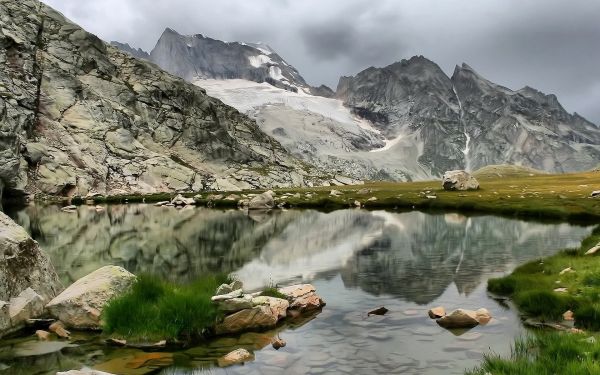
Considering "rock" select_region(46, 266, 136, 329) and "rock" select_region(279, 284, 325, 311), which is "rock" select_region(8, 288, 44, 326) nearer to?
"rock" select_region(46, 266, 136, 329)

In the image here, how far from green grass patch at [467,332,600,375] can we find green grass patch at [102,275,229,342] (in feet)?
32.6

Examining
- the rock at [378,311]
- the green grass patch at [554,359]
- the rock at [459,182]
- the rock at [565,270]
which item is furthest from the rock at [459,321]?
the rock at [459,182]

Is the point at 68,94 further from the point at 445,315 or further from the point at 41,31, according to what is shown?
the point at 445,315

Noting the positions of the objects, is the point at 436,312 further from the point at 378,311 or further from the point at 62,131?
the point at 62,131

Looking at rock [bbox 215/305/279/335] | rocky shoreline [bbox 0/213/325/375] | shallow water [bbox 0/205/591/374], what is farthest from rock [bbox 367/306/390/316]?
rock [bbox 215/305/279/335]

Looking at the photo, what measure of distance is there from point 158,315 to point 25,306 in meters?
5.65

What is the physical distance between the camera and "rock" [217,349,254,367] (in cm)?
1609

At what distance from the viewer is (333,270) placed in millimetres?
34844

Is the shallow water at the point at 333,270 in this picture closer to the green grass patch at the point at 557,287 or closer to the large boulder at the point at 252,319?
the large boulder at the point at 252,319

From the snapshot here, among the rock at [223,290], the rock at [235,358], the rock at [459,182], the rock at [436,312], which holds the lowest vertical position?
the rock at [235,358]

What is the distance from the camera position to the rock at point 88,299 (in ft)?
63.8

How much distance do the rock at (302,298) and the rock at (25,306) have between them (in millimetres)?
10421

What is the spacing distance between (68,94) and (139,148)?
100 ft

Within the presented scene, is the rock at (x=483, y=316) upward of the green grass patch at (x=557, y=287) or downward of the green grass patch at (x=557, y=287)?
downward
